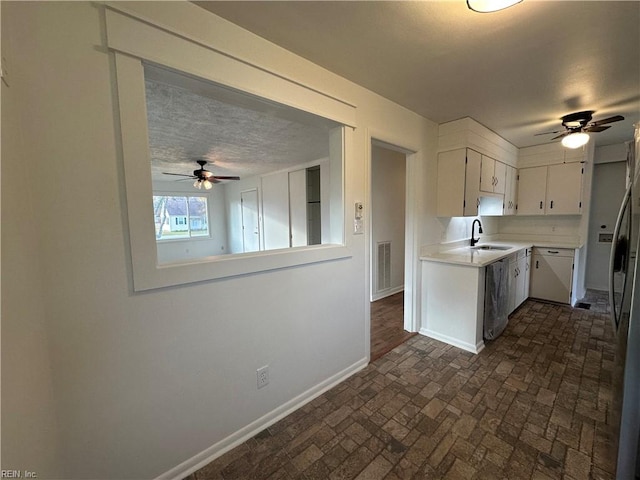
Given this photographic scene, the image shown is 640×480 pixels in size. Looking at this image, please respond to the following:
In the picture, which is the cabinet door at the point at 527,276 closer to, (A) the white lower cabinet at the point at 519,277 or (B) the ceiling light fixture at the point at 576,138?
(A) the white lower cabinet at the point at 519,277

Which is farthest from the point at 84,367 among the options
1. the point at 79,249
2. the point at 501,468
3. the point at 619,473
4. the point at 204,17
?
the point at 619,473

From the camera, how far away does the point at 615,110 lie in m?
2.63

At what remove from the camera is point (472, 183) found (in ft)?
9.82

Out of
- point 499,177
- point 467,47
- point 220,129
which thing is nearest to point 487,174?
point 499,177

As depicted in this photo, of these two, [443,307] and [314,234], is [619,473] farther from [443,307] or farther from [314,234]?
[314,234]

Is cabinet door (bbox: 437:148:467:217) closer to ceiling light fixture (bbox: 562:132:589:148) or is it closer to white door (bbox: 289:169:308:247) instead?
ceiling light fixture (bbox: 562:132:589:148)

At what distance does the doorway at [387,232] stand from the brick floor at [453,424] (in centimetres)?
146

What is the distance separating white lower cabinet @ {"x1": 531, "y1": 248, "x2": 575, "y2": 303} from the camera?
3652 mm

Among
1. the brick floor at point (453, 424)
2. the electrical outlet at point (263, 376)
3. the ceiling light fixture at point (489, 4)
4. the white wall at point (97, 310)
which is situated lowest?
the brick floor at point (453, 424)

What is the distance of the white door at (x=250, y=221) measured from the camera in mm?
6520

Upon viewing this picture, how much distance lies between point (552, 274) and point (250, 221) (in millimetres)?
6100

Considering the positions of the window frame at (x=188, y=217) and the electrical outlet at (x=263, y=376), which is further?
the window frame at (x=188, y=217)

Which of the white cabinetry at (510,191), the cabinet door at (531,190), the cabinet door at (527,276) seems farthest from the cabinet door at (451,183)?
the cabinet door at (531,190)

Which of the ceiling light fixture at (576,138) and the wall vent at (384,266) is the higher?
the ceiling light fixture at (576,138)
